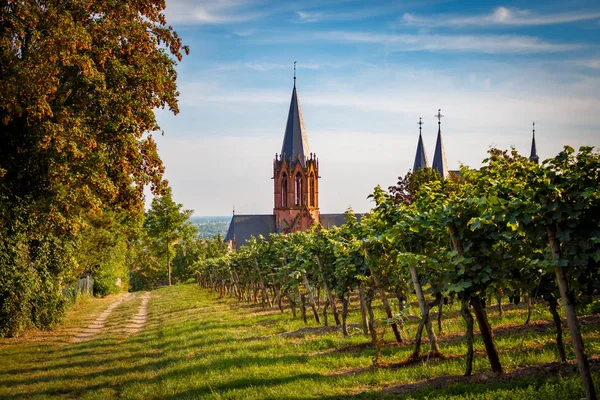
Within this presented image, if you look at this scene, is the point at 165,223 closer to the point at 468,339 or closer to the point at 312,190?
the point at 312,190

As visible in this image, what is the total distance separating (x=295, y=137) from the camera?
8494cm

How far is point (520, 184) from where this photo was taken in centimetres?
820

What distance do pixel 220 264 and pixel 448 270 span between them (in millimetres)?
37642

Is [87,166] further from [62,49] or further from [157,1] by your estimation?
[157,1]

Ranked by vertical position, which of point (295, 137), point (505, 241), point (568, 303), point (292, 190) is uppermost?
point (295, 137)

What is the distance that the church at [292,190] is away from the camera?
84.9m

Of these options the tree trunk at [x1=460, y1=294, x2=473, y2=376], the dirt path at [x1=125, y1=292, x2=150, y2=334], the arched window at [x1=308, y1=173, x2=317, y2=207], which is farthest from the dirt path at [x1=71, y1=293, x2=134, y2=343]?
the arched window at [x1=308, y1=173, x2=317, y2=207]

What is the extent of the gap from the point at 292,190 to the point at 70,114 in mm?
72174

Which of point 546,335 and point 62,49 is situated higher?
point 62,49

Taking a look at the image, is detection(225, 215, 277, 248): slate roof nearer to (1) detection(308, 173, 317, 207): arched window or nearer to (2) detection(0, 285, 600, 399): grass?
(1) detection(308, 173, 317, 207): arched window

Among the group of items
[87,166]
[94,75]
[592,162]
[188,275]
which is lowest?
[188,275]

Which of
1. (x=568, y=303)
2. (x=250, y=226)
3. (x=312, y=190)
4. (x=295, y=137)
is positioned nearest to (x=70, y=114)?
(x=568, y=303)

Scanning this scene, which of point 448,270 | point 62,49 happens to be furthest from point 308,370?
point 62,49

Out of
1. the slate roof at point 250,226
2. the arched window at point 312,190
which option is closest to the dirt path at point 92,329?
the slate roof at point 250,226
